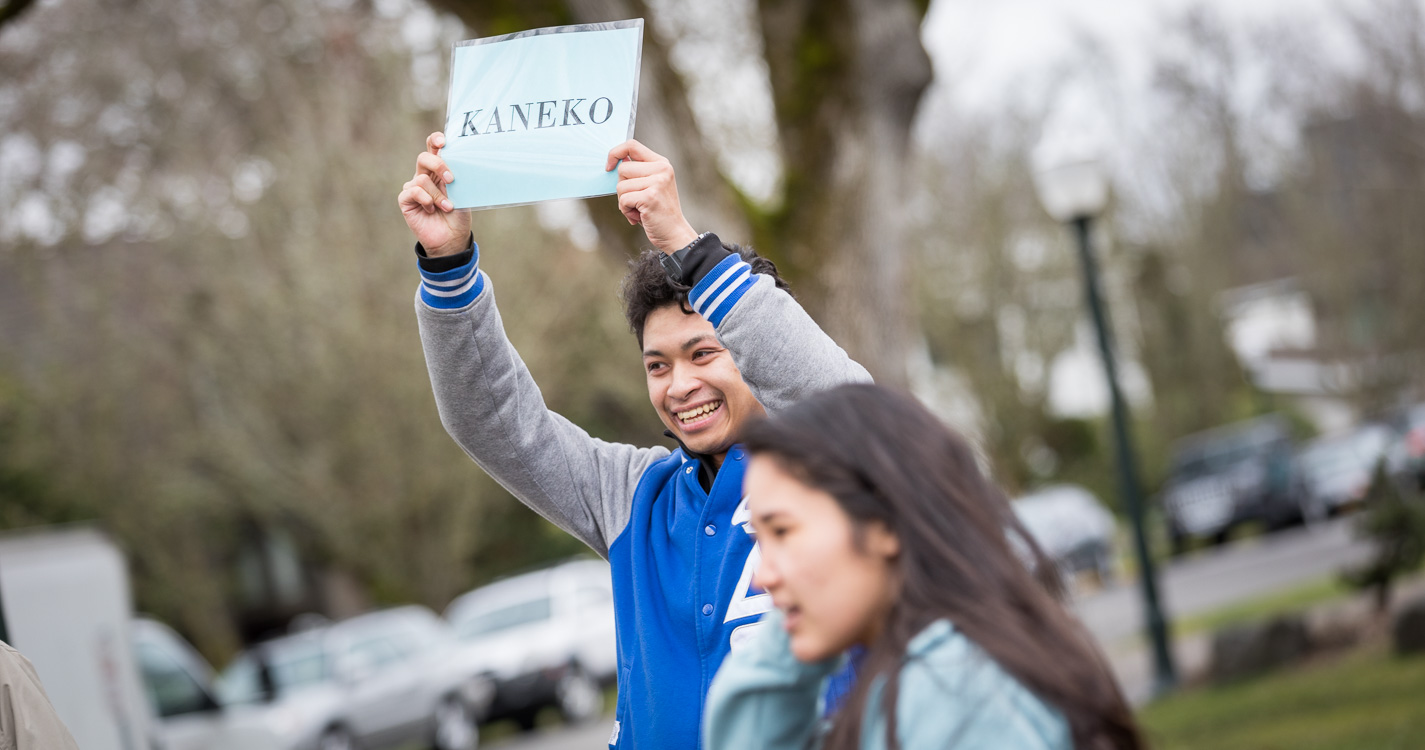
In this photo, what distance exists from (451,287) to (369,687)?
41.7ft

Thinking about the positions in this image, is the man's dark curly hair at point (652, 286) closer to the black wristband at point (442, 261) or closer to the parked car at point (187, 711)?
the black wristband at point (442, 261)

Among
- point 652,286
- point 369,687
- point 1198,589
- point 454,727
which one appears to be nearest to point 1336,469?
point 1198,589

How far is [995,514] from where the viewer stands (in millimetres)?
1783

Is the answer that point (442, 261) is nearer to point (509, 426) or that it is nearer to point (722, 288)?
point (509, 426)

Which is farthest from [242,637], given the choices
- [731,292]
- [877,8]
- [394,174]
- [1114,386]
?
[731,292]

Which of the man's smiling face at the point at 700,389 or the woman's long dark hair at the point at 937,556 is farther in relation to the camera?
the man's smiling face at the point at 700,389

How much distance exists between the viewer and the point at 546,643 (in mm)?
15320

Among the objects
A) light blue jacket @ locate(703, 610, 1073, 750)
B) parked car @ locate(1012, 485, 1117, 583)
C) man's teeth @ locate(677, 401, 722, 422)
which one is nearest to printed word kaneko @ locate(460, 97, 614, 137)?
man's teeth @ locate(677, 401, 722, 422)

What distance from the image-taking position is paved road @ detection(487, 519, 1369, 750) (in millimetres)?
12691

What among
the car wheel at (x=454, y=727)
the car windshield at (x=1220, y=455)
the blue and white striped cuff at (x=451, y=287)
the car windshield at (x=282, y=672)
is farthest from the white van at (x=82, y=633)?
the car windshield at (x=1220, y=455)

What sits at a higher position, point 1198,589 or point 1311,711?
point 1311,711

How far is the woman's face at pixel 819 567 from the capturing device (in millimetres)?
1706

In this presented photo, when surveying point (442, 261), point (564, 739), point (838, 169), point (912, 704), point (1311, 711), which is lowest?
point (564, 739)

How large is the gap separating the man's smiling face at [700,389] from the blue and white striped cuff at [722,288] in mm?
186
